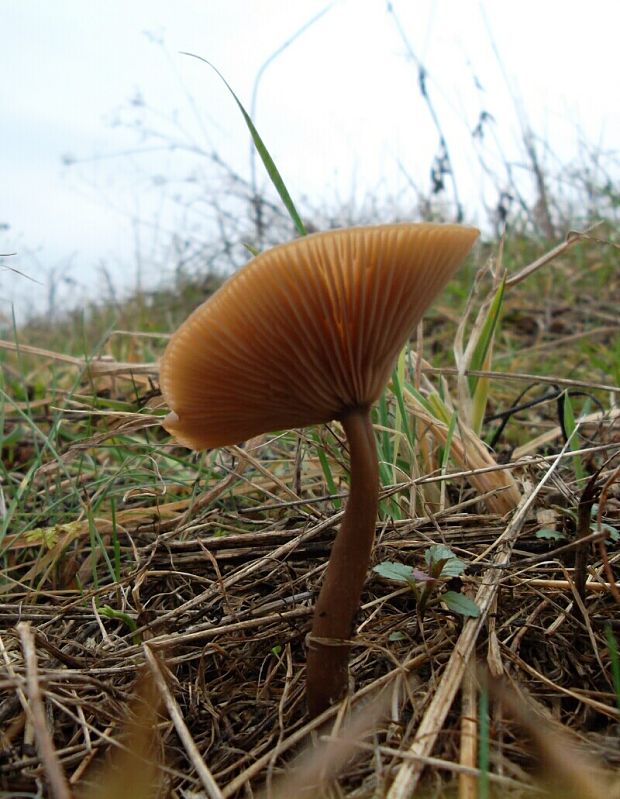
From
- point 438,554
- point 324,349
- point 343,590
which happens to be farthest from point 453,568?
point 324,349

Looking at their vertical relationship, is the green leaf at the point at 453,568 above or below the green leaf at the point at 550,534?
below

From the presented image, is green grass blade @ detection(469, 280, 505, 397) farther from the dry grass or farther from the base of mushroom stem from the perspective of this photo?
the base of mushroom stem

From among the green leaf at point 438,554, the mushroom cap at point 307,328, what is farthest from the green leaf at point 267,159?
the green leaf at point 438,554

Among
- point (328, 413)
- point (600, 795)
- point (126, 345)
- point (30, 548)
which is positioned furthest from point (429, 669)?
point (126, 345)

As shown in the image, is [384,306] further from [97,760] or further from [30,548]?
[30,548]

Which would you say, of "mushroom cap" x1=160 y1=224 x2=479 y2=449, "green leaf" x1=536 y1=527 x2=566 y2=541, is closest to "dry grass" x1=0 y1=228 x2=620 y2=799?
"green leaf" x1=536 y1=527 x2=566 y2=541

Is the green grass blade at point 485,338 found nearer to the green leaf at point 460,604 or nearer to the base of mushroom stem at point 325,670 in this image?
the green leaf at point 460,604
